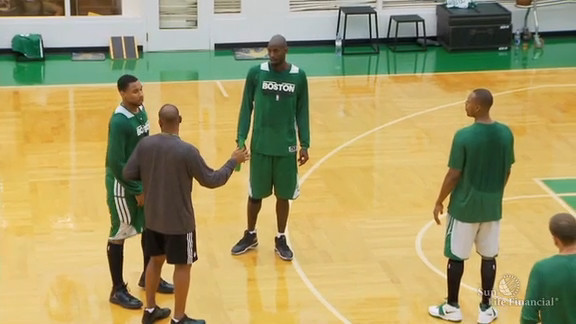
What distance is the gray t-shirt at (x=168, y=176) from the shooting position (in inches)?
291

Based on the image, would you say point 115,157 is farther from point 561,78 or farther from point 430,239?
→ point 561,78

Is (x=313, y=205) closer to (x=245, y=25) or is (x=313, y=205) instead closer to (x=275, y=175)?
(x=275, y=175)

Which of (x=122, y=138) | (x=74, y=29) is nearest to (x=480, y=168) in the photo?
(x=122, y=138)

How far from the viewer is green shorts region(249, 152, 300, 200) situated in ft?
30.0

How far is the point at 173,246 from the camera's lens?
7.63m

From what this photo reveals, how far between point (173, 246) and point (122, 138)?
0.94 meters

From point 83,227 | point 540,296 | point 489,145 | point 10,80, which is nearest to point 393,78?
point 10,80

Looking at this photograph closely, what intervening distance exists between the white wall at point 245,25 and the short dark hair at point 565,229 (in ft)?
40.4

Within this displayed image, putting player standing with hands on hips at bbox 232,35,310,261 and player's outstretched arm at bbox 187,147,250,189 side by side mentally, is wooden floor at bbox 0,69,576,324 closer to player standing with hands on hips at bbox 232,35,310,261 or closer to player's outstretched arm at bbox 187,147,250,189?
player standing with hands on hips at bbox 232,35,310,261

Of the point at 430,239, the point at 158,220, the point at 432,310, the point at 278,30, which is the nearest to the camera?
the point at 158,220

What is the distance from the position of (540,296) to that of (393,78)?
10185 mm

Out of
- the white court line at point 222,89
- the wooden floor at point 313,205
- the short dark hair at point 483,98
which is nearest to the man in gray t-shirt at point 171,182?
the wooden floor at point 313,205

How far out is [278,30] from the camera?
17797 mm

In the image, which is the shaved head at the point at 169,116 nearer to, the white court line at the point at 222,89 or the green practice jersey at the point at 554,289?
the green practice jersey at the point at 554,289
